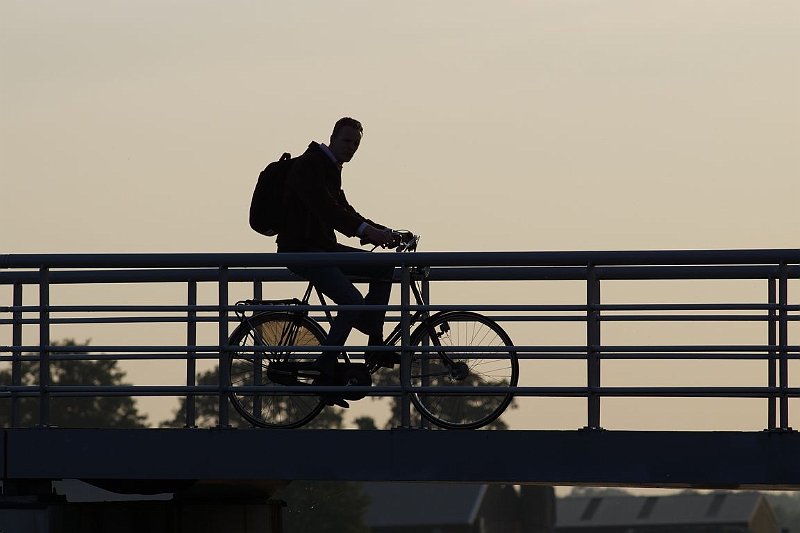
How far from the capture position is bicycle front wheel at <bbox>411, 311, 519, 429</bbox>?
10.7 m

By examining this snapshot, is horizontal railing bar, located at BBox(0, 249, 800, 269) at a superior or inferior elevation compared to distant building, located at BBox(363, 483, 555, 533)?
superior

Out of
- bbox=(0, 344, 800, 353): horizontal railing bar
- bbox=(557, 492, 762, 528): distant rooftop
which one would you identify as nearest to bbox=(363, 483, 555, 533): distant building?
bbox=(557, 492, 762, 528): distant rooftop

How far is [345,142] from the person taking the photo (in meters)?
10.8

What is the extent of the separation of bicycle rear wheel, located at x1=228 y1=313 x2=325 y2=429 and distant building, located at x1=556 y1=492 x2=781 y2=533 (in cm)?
10886

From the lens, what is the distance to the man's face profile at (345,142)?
10.7m

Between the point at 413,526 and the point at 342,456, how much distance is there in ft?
330

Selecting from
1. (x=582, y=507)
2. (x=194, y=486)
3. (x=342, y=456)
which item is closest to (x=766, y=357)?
(x=342, y=456)

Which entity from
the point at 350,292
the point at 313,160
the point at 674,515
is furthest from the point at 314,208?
the point at 674,515

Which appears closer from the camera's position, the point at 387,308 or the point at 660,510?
the point at 387,308

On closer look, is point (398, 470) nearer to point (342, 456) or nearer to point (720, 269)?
point (342, 456)

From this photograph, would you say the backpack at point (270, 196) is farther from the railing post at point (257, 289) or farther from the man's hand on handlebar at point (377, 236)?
the railing post at point (257, 289)

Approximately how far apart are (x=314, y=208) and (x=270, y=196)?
12.8 inches

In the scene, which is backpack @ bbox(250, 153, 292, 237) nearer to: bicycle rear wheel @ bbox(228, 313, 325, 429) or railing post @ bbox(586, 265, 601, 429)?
bicycle rear wheel @ bbox(228, 313, 325, 429)

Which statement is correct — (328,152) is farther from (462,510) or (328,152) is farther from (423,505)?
(423,505)
